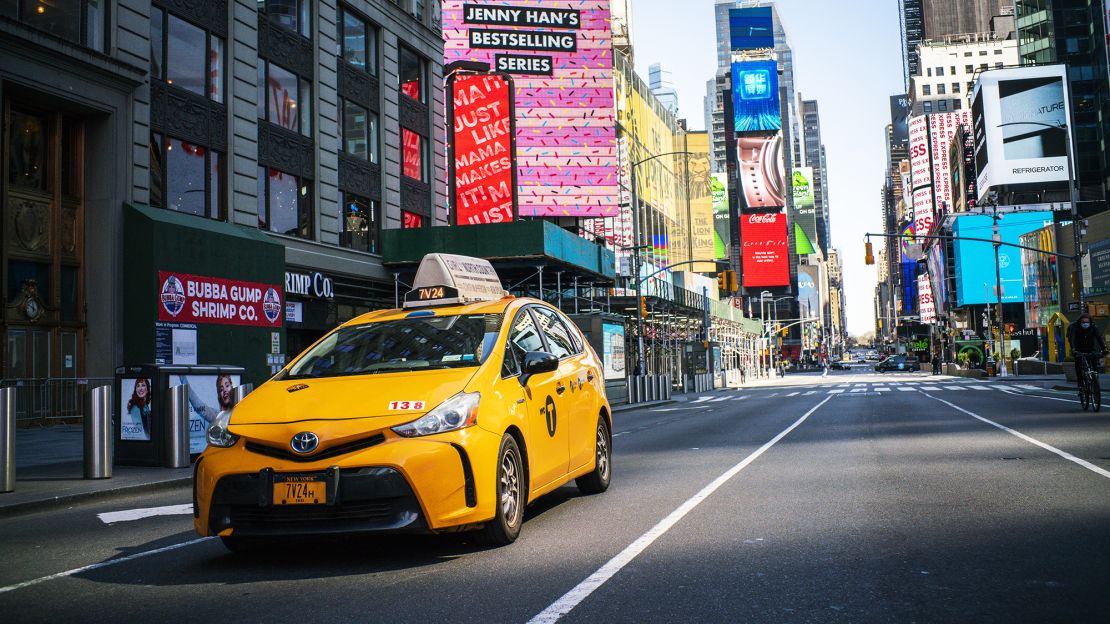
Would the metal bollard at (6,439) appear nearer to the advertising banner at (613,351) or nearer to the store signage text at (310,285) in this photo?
the store signage text at (310,285)

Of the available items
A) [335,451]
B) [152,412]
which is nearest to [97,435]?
[152,412]

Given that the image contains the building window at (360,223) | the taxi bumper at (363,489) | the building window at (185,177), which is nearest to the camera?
the taxi bumper at (363,489)

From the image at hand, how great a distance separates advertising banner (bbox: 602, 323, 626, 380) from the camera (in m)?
34.0

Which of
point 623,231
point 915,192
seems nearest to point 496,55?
point 623,231

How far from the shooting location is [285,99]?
2719 centimetres

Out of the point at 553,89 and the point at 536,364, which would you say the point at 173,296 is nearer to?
the point at 536,364

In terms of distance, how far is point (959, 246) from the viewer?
358ft

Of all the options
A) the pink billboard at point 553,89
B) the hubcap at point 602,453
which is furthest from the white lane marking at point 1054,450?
the pink billboard at point 553,89

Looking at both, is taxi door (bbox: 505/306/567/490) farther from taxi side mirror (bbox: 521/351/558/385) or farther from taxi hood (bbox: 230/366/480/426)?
taxi hood (bbox: 230/366/480/426)

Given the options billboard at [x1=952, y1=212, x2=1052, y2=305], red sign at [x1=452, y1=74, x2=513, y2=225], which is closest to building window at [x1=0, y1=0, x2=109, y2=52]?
red sign at [x1=452, y1=74, x2=513, y2=225]

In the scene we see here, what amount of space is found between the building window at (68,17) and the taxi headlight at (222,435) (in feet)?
52.4

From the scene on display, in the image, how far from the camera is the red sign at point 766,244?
160250mm

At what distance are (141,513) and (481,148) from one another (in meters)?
28.4

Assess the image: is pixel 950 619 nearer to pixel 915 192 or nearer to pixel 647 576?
pixel 647 576
